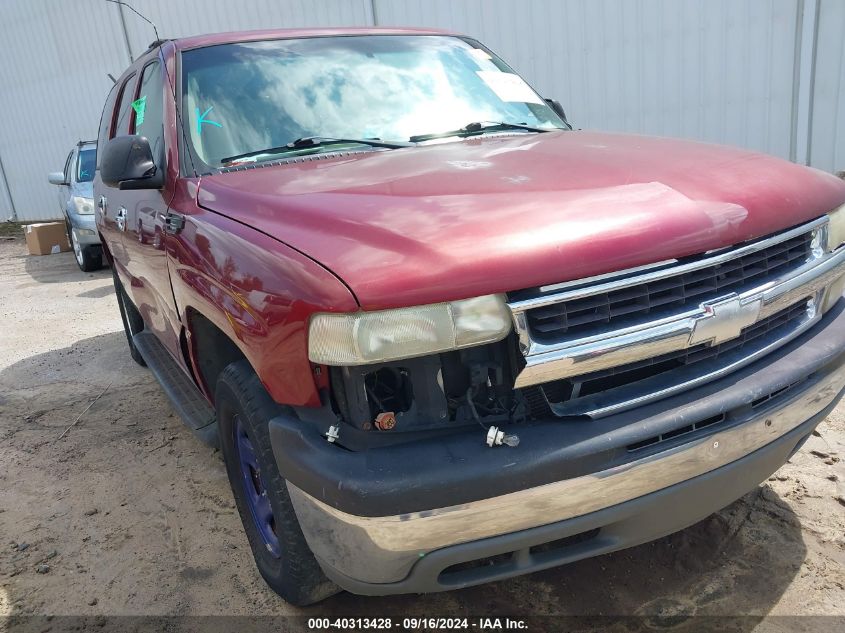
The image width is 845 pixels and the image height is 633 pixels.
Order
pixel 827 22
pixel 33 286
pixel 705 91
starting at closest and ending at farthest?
1. pixel 827 22
2. pixel 705 91
3. pixel 33 286

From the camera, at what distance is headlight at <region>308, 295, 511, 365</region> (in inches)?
61.9

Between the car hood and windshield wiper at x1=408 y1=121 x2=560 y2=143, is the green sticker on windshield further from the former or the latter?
windshield wiper at x1=408 y1=121 x2=560 y2=143

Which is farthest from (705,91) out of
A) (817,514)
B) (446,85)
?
(817,514)

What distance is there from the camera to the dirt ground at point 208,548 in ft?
7.34

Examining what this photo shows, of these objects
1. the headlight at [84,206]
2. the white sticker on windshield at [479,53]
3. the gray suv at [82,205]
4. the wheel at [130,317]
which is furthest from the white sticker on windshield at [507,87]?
the headlight at [84,206]

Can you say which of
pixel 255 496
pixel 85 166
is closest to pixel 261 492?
pixel 255 496

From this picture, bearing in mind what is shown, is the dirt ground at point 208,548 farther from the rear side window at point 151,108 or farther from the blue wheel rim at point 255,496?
the rear side window at point 151,108

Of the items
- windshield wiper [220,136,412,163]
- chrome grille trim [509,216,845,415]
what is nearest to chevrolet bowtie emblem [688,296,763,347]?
chrome grille trim [509,216,845,415]

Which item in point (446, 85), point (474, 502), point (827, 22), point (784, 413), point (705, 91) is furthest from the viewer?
point (705, 91)

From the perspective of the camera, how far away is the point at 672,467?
67.6 inches

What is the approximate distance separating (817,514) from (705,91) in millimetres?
6251

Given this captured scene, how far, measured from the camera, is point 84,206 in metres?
8.95

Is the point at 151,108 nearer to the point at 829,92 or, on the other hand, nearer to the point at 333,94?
the point at 333,94

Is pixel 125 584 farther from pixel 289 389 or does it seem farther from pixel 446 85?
pixel 446 85
